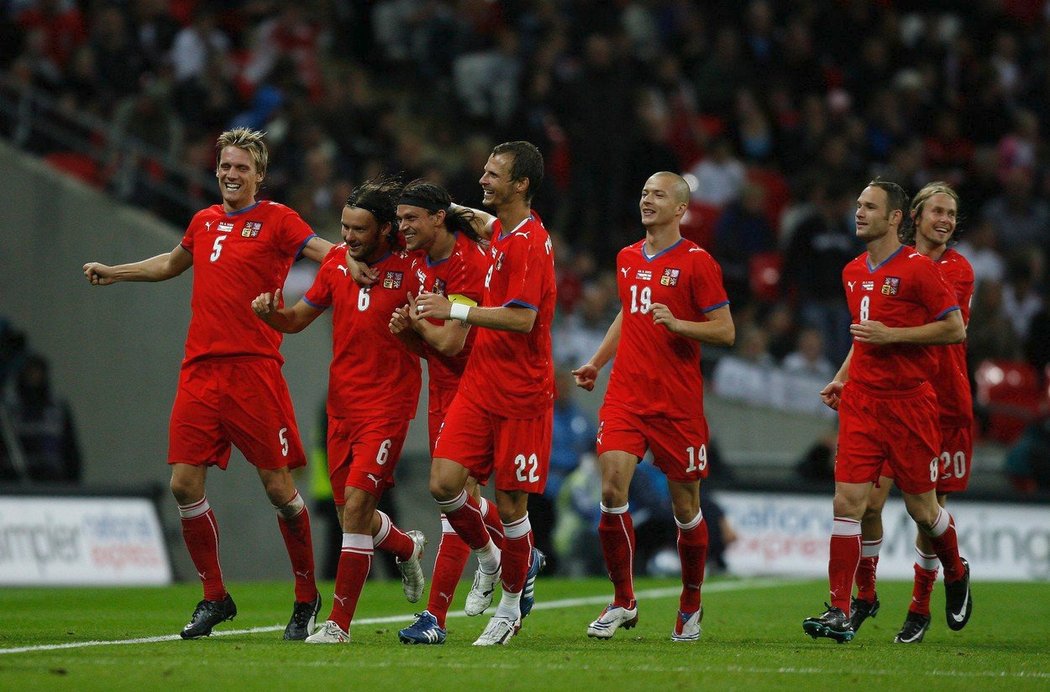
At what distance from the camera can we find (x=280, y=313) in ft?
29.1

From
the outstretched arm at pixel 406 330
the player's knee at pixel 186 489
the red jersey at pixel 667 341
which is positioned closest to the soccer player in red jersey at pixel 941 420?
the red jersey at pixel 667 341

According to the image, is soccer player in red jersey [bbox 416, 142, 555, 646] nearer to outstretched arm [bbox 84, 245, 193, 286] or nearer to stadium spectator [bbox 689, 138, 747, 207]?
outstretched arm [bbox 84, 245, 193, 286]

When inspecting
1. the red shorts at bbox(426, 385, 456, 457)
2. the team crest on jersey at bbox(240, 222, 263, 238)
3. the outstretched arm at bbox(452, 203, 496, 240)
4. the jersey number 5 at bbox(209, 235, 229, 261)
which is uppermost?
the outstretched arm at bbox(452, 203, 496, 240)

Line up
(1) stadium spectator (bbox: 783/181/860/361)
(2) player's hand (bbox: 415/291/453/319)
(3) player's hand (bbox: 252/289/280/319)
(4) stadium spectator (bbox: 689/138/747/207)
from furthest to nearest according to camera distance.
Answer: (4) stadium spectator (bbox: 689/138/747/207) → (1) stadium spectator (bbox: 783/181/860/361) → (3) player's hand (bbox: 252/289/280/319) → (2) player's hand (bbox: 415/291/453/319)

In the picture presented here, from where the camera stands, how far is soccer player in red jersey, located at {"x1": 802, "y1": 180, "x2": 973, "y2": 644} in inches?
372

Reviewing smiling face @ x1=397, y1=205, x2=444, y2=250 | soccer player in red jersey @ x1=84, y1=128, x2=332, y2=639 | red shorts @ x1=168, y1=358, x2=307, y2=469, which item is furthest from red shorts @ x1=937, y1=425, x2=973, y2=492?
red shorts @ x1=168, y1=358, x2=307, y2=469

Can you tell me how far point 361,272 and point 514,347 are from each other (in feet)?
3.04

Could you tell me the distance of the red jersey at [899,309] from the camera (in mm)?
9477

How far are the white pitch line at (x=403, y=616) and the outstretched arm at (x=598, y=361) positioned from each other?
2.11 m

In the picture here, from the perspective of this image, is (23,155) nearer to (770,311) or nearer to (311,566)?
(770,311)

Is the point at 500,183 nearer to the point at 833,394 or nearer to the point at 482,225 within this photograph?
the point at 482,225

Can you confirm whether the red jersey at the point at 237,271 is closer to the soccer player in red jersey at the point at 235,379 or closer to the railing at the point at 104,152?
the soccer player in red jersey at the point at 235,379

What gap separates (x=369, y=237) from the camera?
29.3 feet

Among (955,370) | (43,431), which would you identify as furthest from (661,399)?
(43,431)
